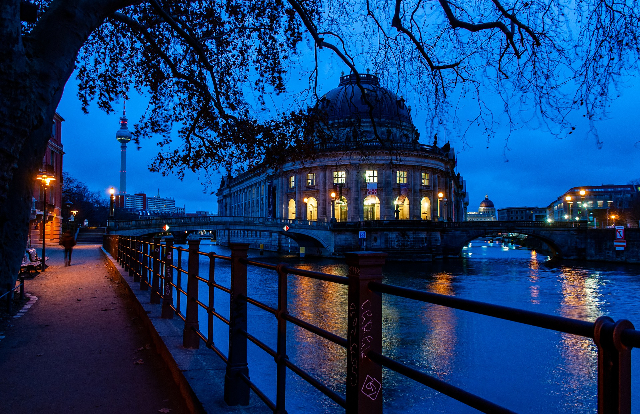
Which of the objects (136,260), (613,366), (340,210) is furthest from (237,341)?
(340,210)

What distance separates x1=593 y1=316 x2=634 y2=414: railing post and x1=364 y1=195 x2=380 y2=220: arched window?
6587cm

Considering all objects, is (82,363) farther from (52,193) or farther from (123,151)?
(123,151)

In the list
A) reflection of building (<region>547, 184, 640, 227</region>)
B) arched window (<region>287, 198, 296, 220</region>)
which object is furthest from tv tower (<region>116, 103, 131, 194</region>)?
reflection of building (<region>547, 184, 640, 227</region>)

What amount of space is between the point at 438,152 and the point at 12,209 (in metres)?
65.8

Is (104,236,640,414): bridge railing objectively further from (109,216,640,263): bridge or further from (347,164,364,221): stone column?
(347,164,364,221): stone column

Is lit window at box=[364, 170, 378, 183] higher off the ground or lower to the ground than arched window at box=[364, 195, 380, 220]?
higher

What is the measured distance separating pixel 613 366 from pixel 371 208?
2629 inches

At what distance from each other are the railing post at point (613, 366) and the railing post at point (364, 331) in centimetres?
127

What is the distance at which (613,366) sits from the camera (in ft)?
4.59

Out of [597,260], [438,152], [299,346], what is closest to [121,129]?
[438,152]

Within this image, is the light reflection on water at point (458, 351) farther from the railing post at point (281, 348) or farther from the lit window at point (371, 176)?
the lit window at point (371, 176)

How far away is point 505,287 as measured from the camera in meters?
29.3

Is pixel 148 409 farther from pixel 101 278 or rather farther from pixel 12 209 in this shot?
pixel 101 278

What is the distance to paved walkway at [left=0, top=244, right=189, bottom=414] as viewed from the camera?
4.89 meters
